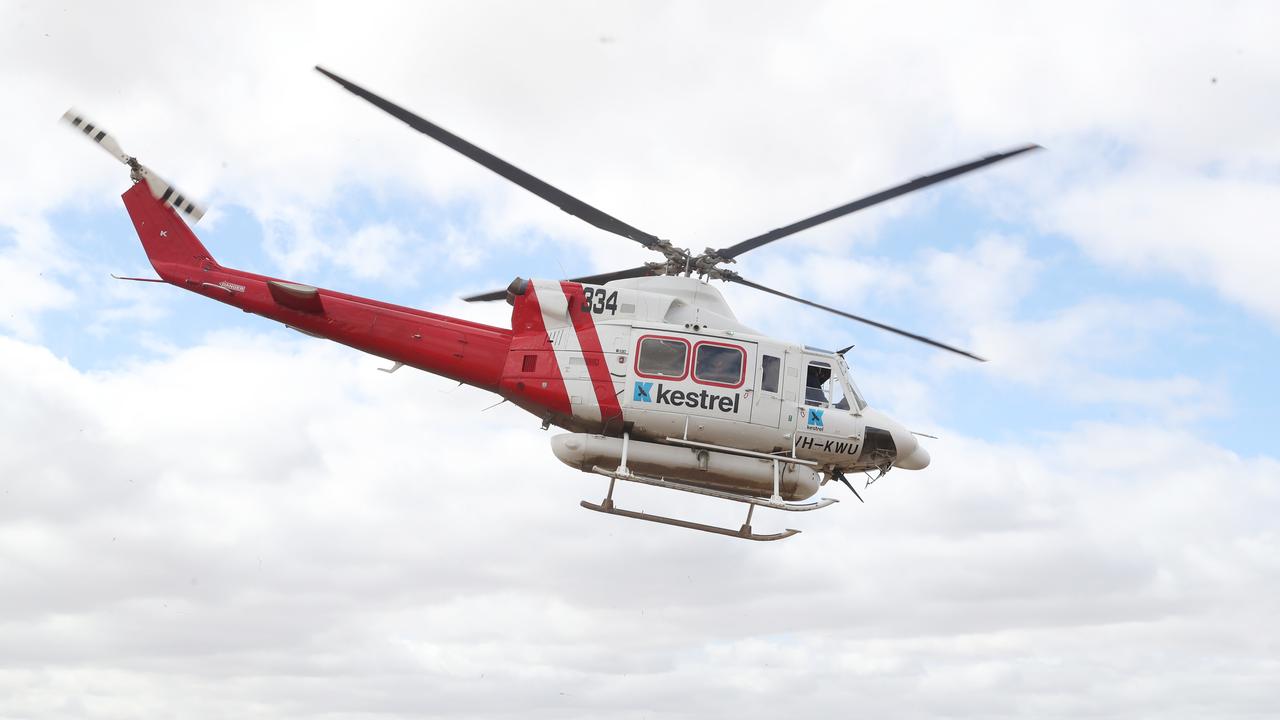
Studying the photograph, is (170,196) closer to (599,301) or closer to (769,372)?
(599,301)

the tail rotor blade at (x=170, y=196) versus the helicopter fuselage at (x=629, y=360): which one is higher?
the tail rotor blade at (x=170, y=196)

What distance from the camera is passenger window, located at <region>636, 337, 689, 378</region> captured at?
21.3m

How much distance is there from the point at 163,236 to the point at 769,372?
12.9 metres

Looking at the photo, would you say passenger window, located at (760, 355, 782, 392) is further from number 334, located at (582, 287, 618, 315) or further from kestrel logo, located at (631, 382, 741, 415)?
number 334, located at (582, 287, 618, 315)

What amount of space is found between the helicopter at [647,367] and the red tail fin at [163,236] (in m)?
0.05

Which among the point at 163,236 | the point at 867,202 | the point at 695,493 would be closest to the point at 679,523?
the point at 695,493

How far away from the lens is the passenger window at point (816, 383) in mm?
21719

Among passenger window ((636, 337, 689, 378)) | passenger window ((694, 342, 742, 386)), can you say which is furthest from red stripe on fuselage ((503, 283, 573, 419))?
passenger window ((694, 342, 742, 386))

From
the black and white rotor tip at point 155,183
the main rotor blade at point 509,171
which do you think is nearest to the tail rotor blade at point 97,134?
the black and white rotor tip at point 155,183

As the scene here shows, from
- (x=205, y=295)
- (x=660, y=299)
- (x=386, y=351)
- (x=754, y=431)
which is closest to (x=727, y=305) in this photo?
(x=660, y=299)

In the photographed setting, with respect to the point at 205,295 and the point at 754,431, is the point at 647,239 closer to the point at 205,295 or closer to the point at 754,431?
the point at 754,431

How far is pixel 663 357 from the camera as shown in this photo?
70.1 ft

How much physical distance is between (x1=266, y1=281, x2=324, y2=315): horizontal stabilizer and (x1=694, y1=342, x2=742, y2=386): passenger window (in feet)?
24.9

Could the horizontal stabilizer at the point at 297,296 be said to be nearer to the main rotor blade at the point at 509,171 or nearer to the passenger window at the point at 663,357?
the main rotor blade at the point at 509,171
